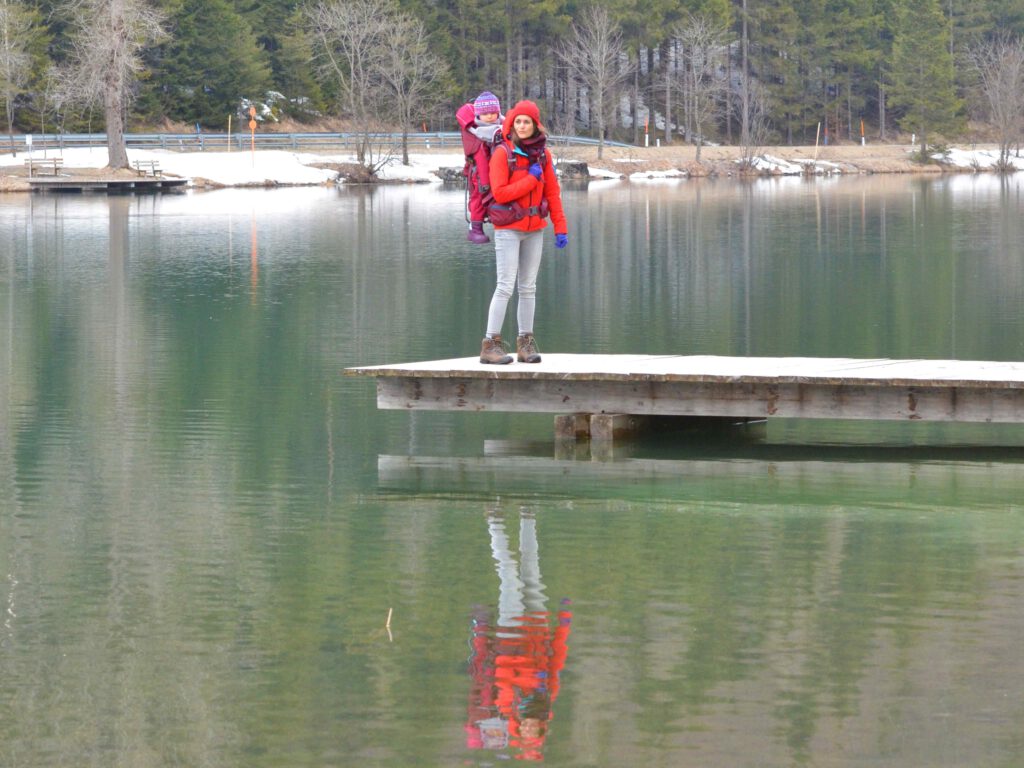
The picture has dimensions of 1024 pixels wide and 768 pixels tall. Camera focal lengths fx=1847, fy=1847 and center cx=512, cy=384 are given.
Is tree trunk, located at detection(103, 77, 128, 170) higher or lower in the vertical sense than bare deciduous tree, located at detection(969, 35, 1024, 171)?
lower

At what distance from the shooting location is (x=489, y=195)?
1153cm

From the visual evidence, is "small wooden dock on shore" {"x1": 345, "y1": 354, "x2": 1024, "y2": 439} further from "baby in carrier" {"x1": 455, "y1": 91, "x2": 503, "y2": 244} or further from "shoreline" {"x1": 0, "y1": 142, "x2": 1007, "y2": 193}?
"shoreline" {"x1": 0, "y1": 142, "x2": 1007, "y2": 193}

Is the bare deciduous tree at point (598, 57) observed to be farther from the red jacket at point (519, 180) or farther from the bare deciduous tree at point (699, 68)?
the red jacket at point (519, 180)

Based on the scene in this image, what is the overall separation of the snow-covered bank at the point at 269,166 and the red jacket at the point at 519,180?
173 ft

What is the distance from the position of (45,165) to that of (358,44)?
16.5 metres

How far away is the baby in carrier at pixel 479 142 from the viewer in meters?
11.4

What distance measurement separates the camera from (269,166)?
70625 millimetres

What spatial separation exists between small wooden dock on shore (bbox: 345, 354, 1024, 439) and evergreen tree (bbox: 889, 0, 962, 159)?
3578 inches

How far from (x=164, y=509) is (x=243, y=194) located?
167 feet

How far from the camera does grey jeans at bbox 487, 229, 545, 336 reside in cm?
1170

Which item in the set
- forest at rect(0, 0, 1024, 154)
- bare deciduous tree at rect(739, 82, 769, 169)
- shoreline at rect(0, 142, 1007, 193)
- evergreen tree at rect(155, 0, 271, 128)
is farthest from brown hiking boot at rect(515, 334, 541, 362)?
bare deciduous tree at rect(739, 82, 769, 169)

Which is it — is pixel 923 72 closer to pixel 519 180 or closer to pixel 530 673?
pixel 519 180

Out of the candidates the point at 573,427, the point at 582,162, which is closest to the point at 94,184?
the point at 582,162

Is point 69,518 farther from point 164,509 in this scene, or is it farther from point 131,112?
point 131,112
